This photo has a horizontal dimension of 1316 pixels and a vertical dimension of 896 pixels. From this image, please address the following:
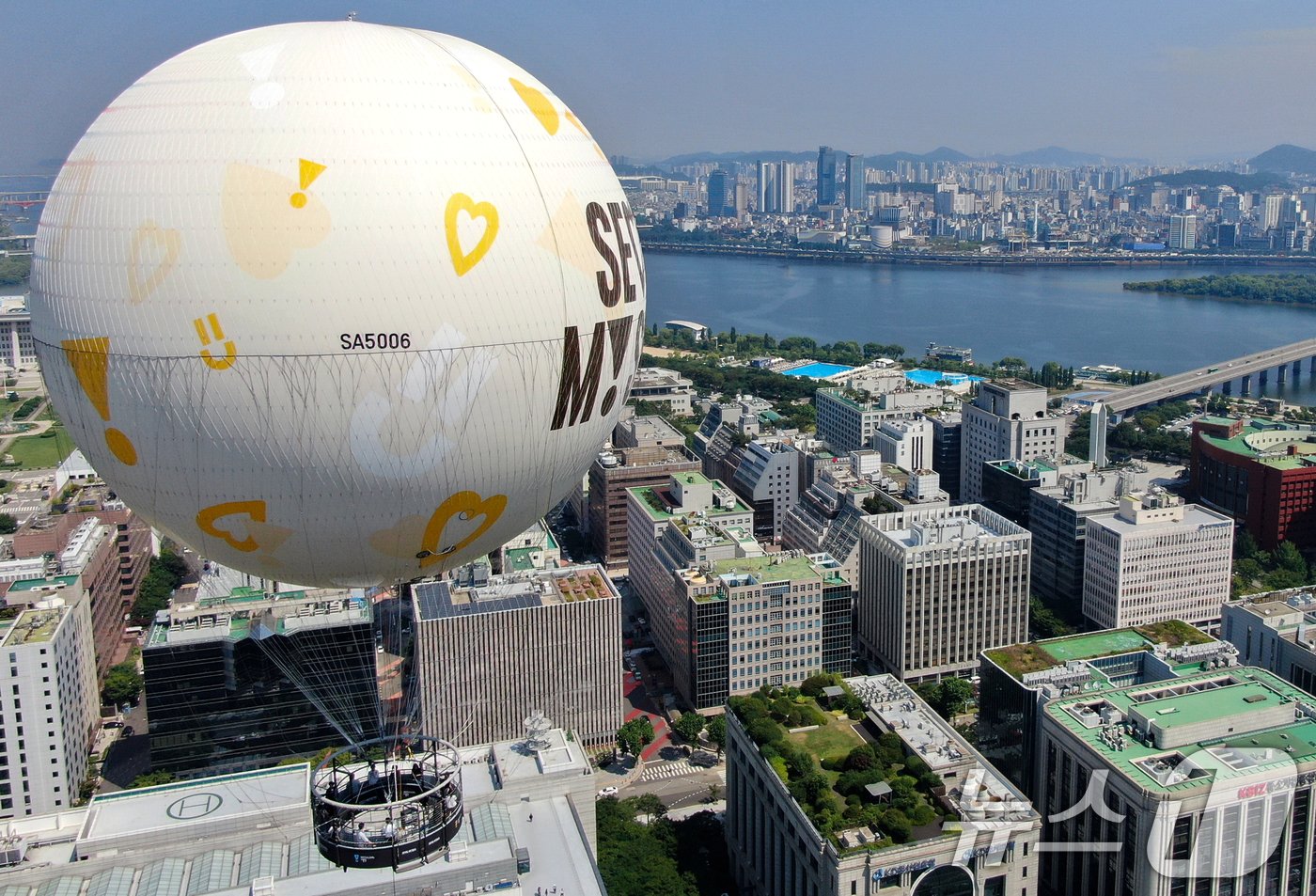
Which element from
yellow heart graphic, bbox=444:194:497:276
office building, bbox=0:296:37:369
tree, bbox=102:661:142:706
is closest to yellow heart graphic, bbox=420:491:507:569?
yellow heart graphic, bbox=444:194:497:276

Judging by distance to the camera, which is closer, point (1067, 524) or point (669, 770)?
point (669, 770)

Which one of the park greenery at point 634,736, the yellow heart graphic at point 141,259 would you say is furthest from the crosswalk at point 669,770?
the yellow heart graphic at point 141,259

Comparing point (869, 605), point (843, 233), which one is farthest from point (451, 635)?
point (843, 233)

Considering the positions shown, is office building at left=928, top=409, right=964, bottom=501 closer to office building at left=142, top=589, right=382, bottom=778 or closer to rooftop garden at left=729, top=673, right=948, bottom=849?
rooftop garden at left=729, top=673, right=948, bottom=849

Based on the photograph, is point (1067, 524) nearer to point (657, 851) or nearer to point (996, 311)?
point (657, 851)

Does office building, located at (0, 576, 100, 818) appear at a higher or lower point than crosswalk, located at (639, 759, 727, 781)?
higher

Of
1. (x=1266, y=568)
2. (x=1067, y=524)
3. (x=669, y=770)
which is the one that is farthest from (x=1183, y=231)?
(x=669, y=770)

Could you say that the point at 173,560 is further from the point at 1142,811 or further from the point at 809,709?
the point at 1142,811
